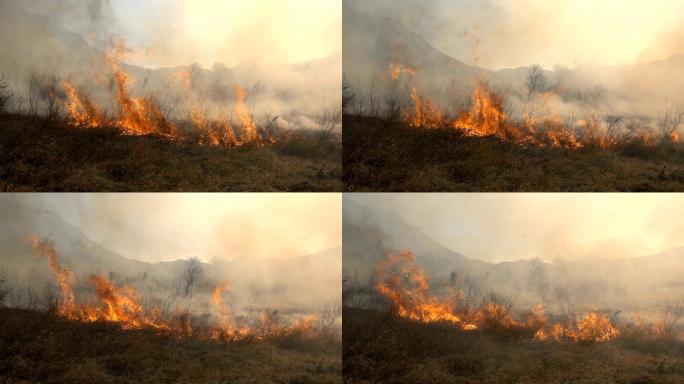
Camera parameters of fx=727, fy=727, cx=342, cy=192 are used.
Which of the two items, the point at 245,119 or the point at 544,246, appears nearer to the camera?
the point at 544,246

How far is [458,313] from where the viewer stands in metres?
4.12

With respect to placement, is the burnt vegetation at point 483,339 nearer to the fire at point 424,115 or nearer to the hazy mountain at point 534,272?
A: the hazy mountain at point 534,272

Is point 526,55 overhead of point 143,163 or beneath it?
overhead

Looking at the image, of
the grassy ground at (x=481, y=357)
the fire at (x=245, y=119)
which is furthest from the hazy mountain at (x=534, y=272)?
the fire at (x=245, y=119)

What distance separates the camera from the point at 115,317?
13.6ft

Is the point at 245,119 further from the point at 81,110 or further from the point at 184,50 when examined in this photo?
the point at 81,110

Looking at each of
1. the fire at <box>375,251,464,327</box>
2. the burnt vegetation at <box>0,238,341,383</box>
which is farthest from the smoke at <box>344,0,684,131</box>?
the burnt vegetation at <box>0,238,341,383</box>

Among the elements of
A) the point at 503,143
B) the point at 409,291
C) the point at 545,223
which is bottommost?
the point at 409,291

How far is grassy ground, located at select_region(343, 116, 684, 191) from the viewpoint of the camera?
4.10m

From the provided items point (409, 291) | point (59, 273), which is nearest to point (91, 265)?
point (59, 273)

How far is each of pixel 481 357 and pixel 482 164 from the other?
1.09m

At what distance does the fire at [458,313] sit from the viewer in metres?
4.06

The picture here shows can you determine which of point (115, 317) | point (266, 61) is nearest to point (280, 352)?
point (115, 317)

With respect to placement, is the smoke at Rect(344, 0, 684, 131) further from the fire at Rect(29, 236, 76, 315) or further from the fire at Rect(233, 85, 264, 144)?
the fire at Rect(29, 236, 76, 315)
